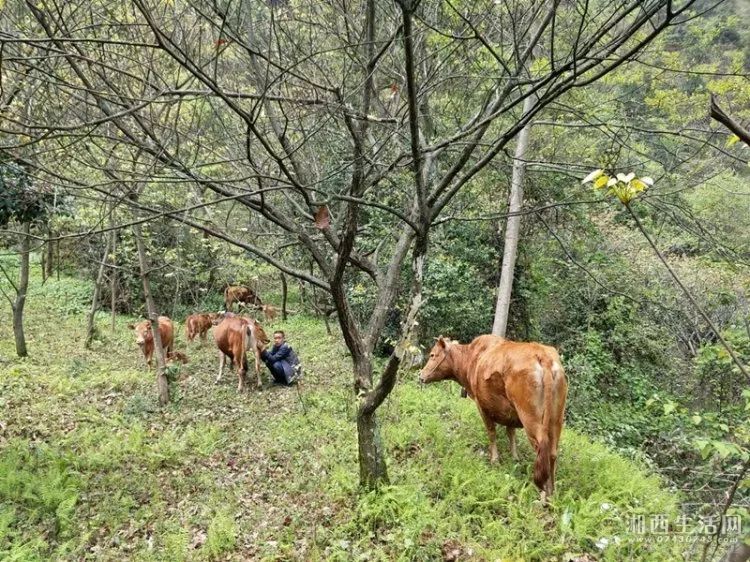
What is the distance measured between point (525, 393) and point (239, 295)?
15.6 meters

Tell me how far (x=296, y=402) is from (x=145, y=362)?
482 centimetres

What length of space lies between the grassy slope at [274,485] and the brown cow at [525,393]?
1.67 feet

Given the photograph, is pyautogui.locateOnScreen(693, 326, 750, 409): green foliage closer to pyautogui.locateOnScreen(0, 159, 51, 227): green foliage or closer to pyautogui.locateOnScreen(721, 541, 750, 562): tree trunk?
pyautogui.locateOnScreen(721, 541, 750, 562): tree trunk

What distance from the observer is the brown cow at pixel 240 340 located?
33.4 feet

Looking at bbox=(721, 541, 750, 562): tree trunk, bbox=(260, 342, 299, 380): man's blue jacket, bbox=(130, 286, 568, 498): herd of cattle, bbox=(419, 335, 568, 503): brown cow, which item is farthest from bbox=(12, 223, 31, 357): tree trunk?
bbox=(721, 541, 750, 562): tree trunk

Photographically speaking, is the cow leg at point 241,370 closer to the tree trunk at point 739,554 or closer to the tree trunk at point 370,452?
the tree trunk at point 370,452

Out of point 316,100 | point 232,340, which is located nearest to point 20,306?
point 232,340

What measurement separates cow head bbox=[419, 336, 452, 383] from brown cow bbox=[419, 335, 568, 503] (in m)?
0.74

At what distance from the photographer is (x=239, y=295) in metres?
19.3

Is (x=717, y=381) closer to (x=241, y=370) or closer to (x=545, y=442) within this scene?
(x=545, y=442)

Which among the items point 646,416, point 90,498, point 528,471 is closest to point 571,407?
point 646,416

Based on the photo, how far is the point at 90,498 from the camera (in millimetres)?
5762

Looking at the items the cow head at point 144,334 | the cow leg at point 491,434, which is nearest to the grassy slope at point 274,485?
the cow leg at point 491,434

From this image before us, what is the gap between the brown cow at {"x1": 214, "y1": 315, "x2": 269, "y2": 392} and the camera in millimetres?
10195
